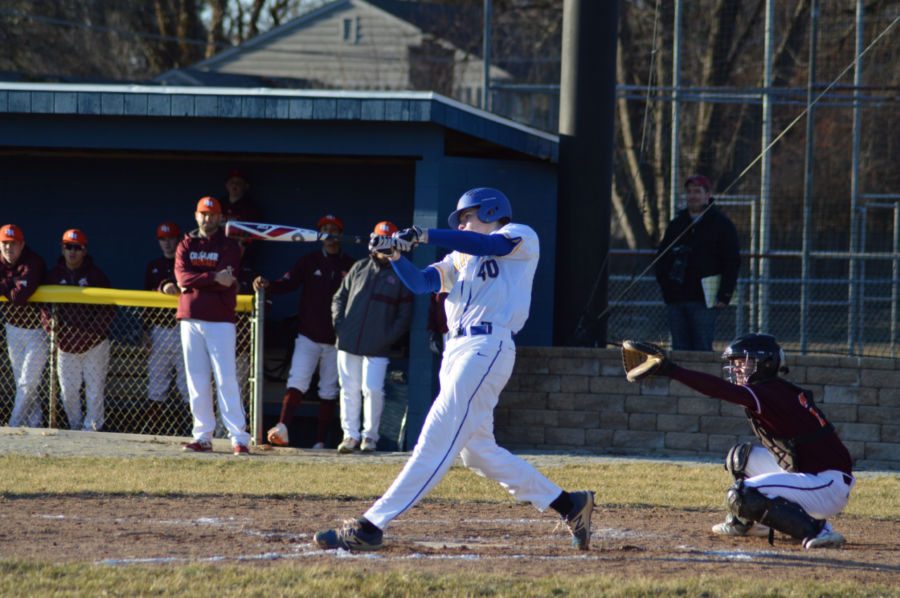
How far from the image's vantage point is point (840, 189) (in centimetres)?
1019

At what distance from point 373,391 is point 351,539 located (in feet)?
10.2

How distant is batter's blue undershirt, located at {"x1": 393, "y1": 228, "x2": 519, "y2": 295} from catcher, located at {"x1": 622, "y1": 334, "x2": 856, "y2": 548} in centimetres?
73

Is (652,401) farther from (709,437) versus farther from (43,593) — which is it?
(43,593)

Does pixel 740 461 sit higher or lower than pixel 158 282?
lower

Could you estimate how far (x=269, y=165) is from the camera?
9.02 meters

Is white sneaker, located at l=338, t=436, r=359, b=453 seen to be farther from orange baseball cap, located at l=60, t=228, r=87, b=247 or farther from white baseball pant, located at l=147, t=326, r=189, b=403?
orange baseball cap, located at l=60, t=228, r=87, b=247

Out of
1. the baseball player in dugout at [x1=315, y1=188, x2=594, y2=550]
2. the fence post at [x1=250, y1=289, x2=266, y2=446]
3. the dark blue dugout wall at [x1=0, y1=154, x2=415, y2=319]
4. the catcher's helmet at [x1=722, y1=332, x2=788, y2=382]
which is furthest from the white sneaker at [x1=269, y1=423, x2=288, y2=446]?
the catcher's helmet at [x1=722, y1=332, x2=788, y2=382]

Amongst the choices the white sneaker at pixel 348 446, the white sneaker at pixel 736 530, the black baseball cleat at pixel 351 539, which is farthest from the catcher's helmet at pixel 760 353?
the white sneaker at pixel 348 446

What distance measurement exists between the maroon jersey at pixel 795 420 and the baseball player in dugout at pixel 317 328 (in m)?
3.94

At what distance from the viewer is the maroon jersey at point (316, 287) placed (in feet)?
23.8

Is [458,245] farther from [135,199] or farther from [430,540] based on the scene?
[135,199]

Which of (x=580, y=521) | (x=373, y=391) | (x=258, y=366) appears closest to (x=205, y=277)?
(x=258, y=366)

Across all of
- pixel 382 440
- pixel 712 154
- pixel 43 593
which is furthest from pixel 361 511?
pixel 712 154

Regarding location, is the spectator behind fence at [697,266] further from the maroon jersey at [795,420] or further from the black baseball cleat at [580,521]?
the black baseball cleat at [580,521]
